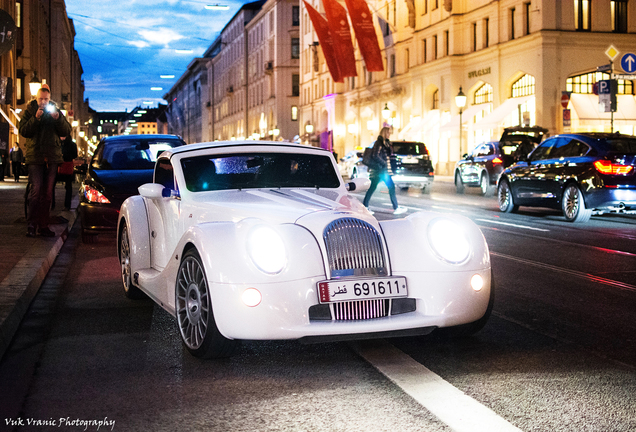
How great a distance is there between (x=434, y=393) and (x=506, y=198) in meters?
14.3

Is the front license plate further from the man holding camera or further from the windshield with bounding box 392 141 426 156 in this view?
the windshield with bounding box 392 141 426 156

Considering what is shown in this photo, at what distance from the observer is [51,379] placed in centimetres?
469

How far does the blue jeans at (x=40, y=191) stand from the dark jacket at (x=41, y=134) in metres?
0.16

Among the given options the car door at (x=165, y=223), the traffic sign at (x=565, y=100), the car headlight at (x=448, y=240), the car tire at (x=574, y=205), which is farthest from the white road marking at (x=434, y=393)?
the traffic sign at (x=565, y=100)

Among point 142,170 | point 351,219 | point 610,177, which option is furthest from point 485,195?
point 351,219

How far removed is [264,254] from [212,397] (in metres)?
0.92

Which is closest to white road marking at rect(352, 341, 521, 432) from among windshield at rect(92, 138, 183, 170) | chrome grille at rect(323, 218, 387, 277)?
chrome grille at rect(323, 218, 387, 277)

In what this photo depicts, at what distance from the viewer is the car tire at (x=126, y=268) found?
7.24 metres

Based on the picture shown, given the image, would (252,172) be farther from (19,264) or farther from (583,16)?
(583,16)

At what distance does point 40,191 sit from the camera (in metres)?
11.7

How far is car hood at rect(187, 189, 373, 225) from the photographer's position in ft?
17.5

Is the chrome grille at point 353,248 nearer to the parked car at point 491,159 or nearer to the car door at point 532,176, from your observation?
the car door at point 532,176

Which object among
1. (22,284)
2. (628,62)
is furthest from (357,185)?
(628,62)

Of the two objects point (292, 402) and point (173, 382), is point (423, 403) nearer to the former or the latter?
point (292, 402)
